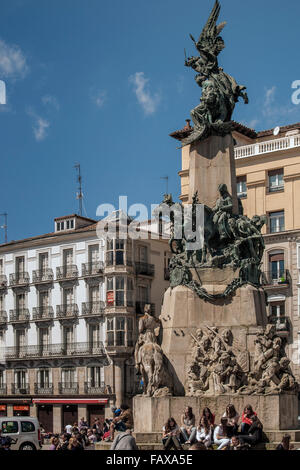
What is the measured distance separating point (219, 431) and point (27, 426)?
13.6 metres

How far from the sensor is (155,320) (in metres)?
22.9

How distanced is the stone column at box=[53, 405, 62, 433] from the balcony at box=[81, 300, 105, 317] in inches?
258

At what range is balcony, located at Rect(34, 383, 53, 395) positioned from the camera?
2525 inches

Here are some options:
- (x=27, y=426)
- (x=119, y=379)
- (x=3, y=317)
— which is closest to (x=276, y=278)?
(x=119, y=379)

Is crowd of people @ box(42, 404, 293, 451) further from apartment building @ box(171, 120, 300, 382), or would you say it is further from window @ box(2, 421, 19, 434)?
apartment building @ box(171, 120, 300, 382)

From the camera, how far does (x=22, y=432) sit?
3084 cm

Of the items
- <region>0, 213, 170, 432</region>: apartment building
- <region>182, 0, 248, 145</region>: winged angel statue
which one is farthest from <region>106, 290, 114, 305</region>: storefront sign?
<region>182, 0, 248, 145</region>: winged angel statue

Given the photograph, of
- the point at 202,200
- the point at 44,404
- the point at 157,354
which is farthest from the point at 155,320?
the point at 44,404

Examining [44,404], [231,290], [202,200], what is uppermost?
[202,200]

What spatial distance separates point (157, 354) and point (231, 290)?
8.35 feet

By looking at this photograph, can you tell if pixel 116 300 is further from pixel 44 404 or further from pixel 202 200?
pixel 202 200

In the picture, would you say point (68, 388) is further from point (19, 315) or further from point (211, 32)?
point (211, 32)

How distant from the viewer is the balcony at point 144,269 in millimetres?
63906

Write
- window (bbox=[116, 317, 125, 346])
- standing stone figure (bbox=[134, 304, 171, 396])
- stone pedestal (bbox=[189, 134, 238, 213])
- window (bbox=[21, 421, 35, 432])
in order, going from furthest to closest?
window (bbox=[116, 317, 125, 346]) → window (bbox=[21, 421, 35, 432]) → stone pedestal (bbox=[189, 134, 238, 213]) → standing stone figure (bbox=[134, 304, 171, 396])
